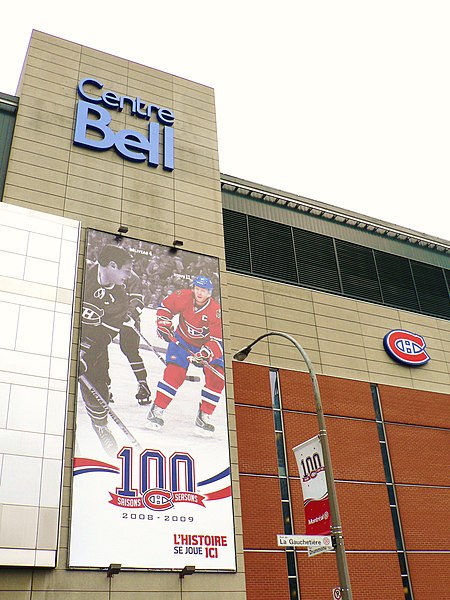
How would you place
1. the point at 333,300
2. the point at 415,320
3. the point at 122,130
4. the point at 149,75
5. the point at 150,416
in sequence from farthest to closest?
the point at 415,320 < the point at 333,300 < the point at 149,75 < the point at 122,130 < the point at 150,416

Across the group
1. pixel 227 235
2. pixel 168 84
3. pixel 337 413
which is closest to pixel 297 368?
pixel 337 413

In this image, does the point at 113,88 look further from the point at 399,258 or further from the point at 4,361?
the point at 399,258

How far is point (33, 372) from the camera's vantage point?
834 inches

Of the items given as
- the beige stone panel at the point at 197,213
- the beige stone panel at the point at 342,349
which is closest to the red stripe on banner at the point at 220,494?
the beige stone panel at the point at 342,349

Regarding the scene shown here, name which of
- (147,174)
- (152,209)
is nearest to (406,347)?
(152,209)

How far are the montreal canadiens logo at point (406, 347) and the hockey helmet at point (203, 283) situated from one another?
Result: 36.2ft

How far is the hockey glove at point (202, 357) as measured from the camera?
80.7 ft

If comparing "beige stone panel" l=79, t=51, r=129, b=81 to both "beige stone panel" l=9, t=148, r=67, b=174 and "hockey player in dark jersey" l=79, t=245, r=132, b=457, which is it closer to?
"beige stone panel" l=9, t=148, r=67, b=174

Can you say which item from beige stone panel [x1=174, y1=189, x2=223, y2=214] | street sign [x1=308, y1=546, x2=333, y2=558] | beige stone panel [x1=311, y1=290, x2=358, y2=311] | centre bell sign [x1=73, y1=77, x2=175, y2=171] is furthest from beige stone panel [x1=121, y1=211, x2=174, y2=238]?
street sign [x1=308, y1=546, x2=333, y2=558]

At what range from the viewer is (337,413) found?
2867 centimetres

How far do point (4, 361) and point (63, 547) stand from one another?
637cm

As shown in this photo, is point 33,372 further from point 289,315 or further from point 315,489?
point 289,315

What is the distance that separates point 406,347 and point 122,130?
18.4m

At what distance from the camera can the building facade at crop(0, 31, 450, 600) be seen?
20.0 m
